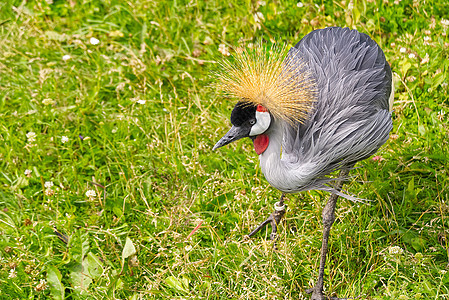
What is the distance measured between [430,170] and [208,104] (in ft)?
5.03

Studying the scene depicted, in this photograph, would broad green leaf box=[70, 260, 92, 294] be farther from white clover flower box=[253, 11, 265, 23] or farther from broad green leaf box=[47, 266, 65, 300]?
white clover flower box=[253, 11, 265, 23]

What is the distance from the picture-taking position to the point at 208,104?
3.57 m

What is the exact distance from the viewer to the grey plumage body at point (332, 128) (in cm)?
225

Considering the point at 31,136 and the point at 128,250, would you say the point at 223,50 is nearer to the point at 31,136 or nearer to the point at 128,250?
the point at 31,136

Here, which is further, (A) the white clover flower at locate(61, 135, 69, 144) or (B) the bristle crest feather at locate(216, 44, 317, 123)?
(A) the white clover flower at locate(61, 135, 69, 144)

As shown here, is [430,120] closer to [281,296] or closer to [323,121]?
[323,121]

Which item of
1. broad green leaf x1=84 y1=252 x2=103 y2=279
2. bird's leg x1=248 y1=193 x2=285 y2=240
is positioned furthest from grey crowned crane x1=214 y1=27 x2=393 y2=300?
broad green leaf x1=84 y1=252 x2=103 y2=279

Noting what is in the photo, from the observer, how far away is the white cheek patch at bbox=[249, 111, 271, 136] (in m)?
2.23

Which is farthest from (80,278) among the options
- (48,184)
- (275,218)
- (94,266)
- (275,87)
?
(275,87)

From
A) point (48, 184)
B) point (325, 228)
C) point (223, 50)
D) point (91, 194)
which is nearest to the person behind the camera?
point (325, 228)

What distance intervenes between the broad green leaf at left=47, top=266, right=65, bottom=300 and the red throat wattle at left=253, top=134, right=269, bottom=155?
125 centimetres

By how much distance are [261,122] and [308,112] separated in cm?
23

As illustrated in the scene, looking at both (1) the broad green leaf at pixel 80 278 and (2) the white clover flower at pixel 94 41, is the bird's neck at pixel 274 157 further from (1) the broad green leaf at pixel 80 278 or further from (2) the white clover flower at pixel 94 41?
(2) the white clover flower at pixel 94 41

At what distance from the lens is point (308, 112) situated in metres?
2.29
